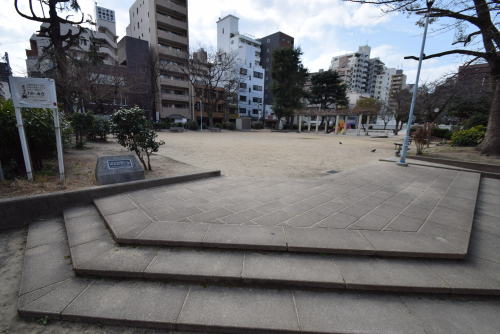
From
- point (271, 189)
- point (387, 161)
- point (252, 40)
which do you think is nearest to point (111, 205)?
point (271, 189)

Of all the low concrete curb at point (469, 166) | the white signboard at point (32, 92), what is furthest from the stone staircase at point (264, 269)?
the low concrete curb at point (469, 166)

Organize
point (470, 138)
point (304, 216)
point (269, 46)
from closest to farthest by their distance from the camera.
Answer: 1. point (304, 216)
2. point (470, 138)
3. point (269, 46)

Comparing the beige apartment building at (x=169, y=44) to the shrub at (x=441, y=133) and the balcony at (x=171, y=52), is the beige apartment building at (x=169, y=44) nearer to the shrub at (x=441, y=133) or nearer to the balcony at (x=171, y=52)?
the balcony at (x=171, y=52)

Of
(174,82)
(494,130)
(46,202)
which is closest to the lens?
(46,202)

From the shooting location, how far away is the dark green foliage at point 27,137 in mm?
4184

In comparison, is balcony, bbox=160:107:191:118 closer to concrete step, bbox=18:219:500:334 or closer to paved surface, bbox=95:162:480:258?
paved surface, bbox=95:162:480:258

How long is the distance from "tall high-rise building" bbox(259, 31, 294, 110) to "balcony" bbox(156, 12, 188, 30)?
79.0 feet

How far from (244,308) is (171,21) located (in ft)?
142

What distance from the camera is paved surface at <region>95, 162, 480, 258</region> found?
241cm

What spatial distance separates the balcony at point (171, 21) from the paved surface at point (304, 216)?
39498 mm

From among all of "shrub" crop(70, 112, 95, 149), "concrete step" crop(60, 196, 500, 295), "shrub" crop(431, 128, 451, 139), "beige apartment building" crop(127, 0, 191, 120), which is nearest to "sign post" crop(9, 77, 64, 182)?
"concrete step" crop(60, 196, 500, 295)

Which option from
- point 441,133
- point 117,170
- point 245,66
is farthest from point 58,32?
point 245,66

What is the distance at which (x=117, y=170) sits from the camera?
14.0 feet

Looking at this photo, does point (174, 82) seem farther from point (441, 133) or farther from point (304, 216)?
point (304, 216)
